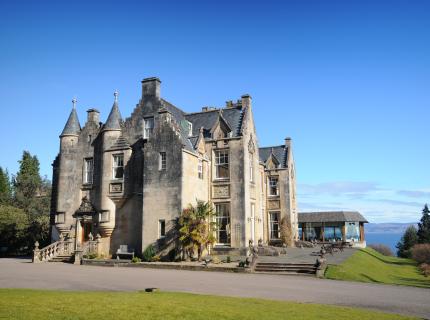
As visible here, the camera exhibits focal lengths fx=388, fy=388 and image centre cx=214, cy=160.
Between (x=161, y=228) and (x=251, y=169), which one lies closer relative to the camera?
(x=161, y=228)

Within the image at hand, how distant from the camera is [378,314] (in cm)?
1188

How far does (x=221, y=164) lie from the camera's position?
32.8m

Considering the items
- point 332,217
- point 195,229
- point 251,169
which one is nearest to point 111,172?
point 195,229

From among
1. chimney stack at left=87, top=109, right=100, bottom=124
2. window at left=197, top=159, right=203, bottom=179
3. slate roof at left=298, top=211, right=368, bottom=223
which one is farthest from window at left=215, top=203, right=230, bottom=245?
slate roof at left=298, top=211, right=368, bottom=223

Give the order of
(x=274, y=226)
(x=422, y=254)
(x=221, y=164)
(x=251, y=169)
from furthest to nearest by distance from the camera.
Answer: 1. (x=422, y=254)
2. (x=274, y=226)
3. (x=251, y=169)
4. (x=221, y=164)

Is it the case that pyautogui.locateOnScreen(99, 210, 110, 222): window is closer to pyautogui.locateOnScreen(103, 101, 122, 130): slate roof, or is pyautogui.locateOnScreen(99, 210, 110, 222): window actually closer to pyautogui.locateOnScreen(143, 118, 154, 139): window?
pyautogui.locateOnScreen(143, 118, 154, 139): window

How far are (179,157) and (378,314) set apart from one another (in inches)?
755

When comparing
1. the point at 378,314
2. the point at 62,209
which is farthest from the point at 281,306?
the point at 62,209

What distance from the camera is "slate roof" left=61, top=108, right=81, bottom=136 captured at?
1384 inches

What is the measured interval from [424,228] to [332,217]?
22.2 metres

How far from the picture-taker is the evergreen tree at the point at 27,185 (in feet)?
166

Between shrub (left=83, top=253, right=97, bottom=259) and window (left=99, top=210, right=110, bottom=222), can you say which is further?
window (left=99, top=210, right=110, bottom=222)

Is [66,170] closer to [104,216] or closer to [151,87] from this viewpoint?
[104,216]

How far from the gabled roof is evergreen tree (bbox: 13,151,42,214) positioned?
1758 centimetres
